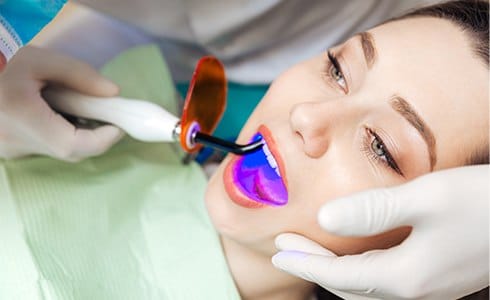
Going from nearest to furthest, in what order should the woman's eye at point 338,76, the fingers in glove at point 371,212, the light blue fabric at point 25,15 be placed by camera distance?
1. the fingers in glove at point 371,212
2. the light blue fabric at point 25,15
3. the woman's eye at point 338,76

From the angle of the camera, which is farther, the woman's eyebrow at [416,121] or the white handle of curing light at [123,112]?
the white handle of curing light at [123,112]

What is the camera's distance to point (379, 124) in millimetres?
830

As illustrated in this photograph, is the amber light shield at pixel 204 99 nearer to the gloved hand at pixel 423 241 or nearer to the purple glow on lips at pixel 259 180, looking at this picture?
the purple glow on lips at pixel 259 180

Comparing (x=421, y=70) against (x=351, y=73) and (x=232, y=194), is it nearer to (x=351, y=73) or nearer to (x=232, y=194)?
(x=351, y=73)

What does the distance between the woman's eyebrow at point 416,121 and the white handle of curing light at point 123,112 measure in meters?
0.33

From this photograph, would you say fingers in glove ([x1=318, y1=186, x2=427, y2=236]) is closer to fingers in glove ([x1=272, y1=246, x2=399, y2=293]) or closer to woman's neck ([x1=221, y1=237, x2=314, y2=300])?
fingers in glove ([x1=272, y1=246, x2=399, y2=293])

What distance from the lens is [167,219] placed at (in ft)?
3.44

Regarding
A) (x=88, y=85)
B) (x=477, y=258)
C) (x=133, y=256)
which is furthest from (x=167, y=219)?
(x=477, y=258)

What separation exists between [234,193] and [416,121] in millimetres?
261

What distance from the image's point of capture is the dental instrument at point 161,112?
0.97m

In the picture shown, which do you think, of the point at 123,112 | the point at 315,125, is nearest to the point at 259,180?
the point at 315,125

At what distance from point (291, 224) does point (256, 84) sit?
49cm

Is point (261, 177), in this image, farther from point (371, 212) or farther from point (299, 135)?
point (371, 212)

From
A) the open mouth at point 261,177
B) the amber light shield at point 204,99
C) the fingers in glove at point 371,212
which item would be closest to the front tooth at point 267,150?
the open mouth at point 261,177
